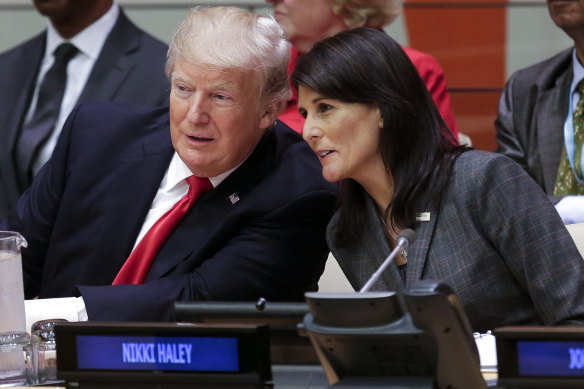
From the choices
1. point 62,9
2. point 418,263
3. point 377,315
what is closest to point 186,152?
point 418,263

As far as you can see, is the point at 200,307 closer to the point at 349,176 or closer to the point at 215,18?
the point at 349,176

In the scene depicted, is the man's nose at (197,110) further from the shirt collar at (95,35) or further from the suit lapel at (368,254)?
the shirt collar at (95,35)

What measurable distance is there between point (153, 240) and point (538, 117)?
1614mm

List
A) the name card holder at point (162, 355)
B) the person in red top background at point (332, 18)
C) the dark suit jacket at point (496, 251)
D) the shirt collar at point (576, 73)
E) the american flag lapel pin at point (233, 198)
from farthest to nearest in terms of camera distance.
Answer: the person in red top background at point (332, 18) < the shirt collar at point (576, 73) < the american flag lapel pin at point (233, 198) < the dark suit jacket at point (496, 251) < the name card holder at point (162, 355)

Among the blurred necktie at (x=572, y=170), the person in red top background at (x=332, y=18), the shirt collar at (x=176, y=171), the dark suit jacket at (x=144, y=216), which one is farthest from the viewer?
the person in red top background at (x=332, y=18)

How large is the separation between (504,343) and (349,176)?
90cm

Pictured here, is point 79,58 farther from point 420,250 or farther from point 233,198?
point 420,250

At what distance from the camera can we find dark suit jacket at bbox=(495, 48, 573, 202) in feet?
10.9

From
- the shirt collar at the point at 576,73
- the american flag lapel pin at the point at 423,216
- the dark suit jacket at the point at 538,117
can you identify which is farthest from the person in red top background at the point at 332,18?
the american flag lapel pin at the point at 423,216

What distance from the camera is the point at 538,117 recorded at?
11.1ft

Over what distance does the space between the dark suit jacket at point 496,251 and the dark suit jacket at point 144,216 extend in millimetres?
229

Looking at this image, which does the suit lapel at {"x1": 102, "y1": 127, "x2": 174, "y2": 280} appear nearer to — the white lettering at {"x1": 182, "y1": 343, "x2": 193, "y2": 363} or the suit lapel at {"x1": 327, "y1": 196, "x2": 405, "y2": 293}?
the suit lapel at {"x1": 327, "y1": 196, "x2": 405, "y2": 293}

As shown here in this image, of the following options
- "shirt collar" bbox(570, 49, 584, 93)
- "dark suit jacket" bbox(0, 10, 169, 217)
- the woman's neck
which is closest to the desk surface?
the woman's neck

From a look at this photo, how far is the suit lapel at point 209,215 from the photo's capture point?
2326mm
